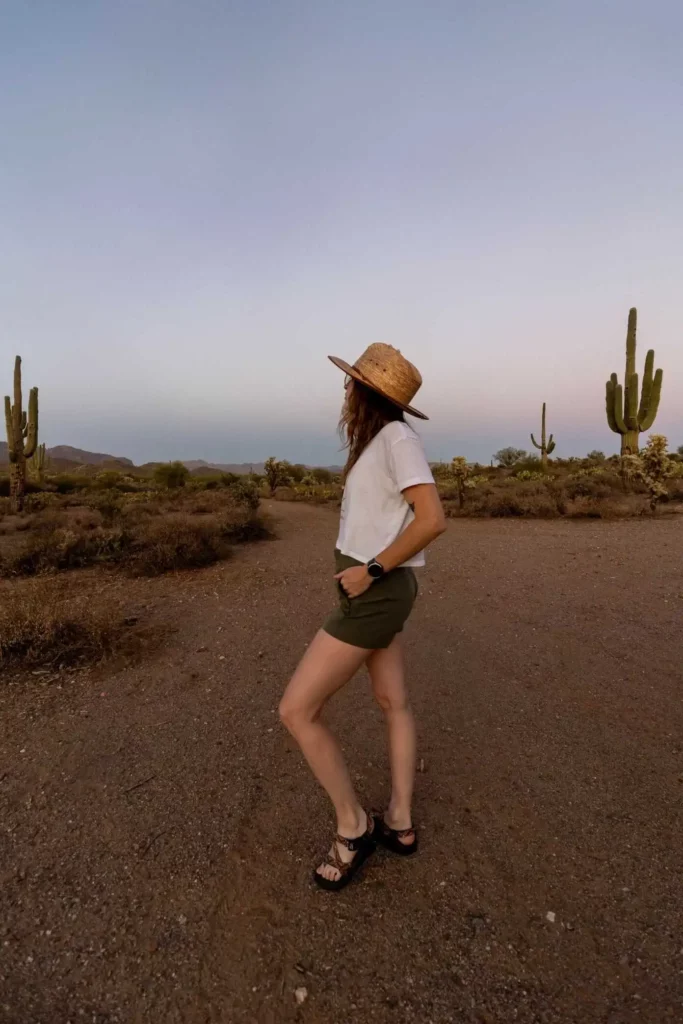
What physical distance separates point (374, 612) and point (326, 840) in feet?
3.85

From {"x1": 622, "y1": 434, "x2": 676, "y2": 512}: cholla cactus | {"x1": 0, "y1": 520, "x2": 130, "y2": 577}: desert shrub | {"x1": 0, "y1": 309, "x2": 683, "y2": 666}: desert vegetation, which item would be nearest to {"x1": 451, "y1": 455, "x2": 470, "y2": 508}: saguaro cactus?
{"x1": 0, "y1": 309, "x2": 683, "y2": 666}: desert vegetation

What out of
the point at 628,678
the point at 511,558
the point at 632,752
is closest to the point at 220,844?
the point at 632,752

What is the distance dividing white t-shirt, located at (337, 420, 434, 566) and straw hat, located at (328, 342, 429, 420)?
12 cm

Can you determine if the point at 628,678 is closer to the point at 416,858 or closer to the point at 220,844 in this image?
the point at 416,858

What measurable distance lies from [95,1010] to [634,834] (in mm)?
2140

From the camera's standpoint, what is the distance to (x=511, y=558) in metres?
7.94

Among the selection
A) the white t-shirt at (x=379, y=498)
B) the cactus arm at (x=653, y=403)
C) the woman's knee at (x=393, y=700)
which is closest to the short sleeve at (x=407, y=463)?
the white t-shirt at (x=379, y=498)

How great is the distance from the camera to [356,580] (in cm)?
192

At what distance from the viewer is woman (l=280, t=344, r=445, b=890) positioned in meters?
1.89

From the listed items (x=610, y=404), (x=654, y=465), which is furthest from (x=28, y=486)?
(x=610, y=404)

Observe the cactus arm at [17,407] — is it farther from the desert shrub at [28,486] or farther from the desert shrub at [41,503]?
the desert shrub at [28,486]

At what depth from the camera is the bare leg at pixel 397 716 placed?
2.29 metres

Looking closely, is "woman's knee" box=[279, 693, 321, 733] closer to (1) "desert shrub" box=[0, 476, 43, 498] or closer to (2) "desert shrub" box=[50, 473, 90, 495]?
(1) "desert shrub" box=[0, 476, 43, 498]

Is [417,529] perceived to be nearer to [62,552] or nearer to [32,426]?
[62,552]
